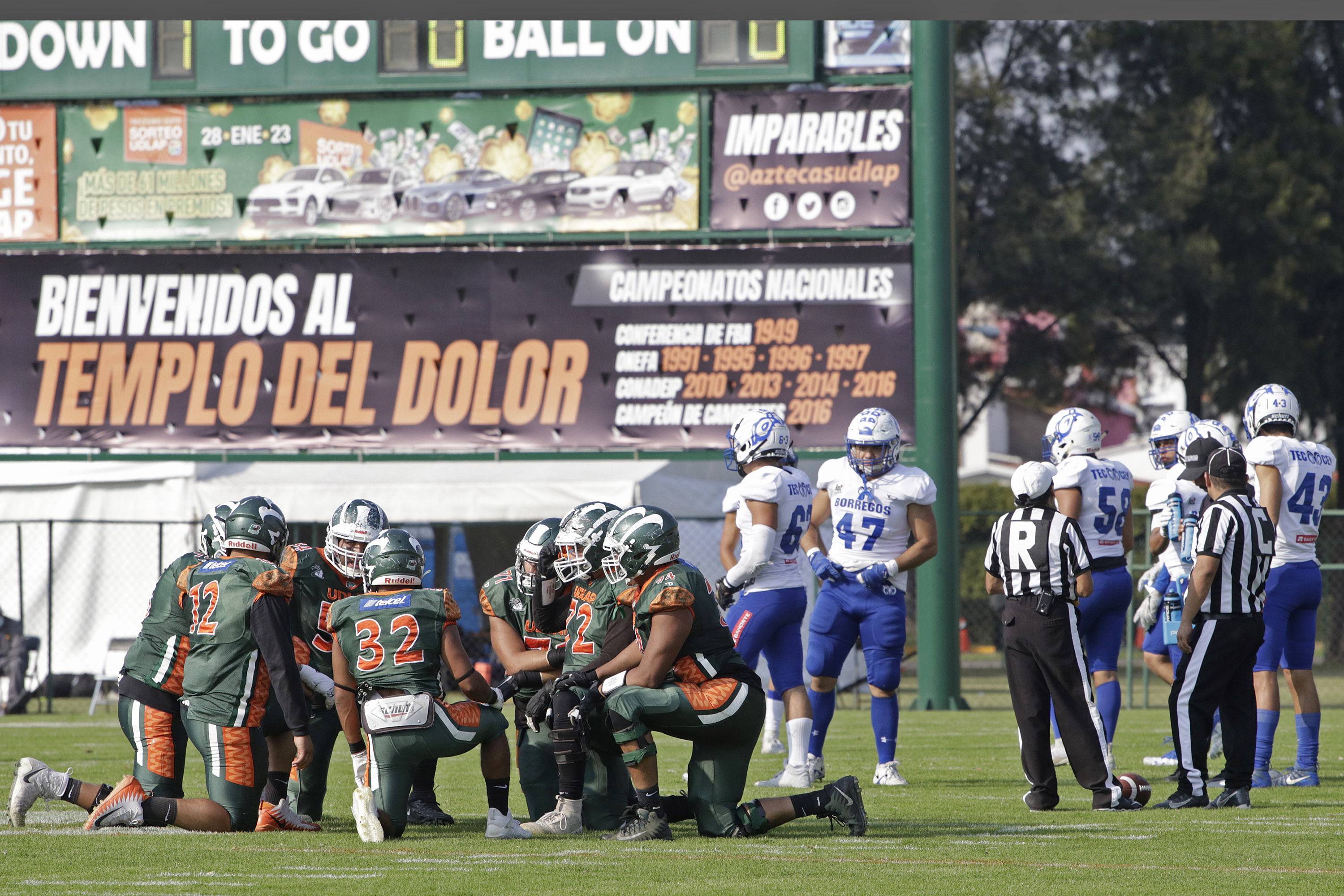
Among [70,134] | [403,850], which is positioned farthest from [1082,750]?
[70,134]

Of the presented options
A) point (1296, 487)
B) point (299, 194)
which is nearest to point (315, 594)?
point (1296, 487)

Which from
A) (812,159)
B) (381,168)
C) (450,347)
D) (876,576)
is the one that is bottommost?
(876,576)

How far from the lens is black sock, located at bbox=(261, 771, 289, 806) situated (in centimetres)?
706

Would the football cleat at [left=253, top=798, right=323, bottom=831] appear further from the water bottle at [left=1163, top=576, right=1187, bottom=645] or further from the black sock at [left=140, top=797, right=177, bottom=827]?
the water bottle at [left=1163, top=576, right=1187, bottom=645]

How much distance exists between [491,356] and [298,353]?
195 centimetres

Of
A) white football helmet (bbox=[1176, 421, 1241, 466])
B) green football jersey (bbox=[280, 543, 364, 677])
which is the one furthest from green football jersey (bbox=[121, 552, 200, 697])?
white football helmet (bbox=[1176, 421, 1241, 466])

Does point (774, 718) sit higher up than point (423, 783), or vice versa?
point (423, 783)

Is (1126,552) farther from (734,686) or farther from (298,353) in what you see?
(298,353)

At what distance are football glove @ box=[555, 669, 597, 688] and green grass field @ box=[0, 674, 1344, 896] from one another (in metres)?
0.60

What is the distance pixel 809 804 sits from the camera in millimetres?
6406

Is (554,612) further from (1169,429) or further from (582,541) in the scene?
(1169,429)

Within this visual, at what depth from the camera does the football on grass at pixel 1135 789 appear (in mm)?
7266

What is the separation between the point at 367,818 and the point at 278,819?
1.89 feet

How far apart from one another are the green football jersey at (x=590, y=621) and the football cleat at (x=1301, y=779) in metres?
3.65
